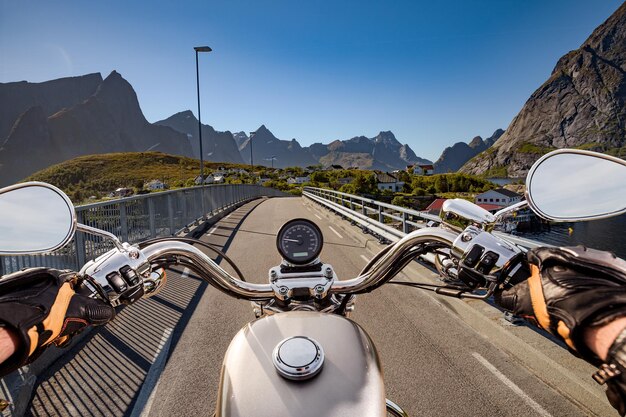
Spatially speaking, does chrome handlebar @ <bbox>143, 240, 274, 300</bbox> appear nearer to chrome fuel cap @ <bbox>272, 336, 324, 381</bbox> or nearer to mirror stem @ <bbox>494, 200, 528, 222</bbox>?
chrome fuel cap @ <bbox>272, 336, 324, 381</bbox>

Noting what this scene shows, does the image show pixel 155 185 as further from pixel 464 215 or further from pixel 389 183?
pixel 464 215

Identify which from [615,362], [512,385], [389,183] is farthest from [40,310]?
[389,183]

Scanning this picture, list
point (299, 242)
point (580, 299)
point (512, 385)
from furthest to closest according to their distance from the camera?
point (512, 385), point (299, 242), point (580, 299)

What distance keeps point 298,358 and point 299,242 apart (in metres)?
0.95

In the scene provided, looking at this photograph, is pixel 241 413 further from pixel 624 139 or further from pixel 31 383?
pixel 624 139

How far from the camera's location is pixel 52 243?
132cm

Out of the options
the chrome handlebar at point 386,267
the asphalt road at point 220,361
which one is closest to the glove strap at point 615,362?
the chrome handlebar at point 386,267

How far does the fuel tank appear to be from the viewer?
97 centimetres

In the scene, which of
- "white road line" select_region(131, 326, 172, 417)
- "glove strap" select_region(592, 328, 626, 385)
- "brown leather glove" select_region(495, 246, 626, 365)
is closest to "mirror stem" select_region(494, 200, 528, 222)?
"brown leather glove" select_region(495, 246, 626, 365)

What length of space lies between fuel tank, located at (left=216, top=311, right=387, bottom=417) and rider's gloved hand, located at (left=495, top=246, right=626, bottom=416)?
511mm

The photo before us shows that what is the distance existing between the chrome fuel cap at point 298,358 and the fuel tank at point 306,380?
3 cm

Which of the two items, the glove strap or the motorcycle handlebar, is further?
the motorcycle handlebar

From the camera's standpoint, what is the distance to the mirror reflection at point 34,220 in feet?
4.16

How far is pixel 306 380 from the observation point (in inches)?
39.9
